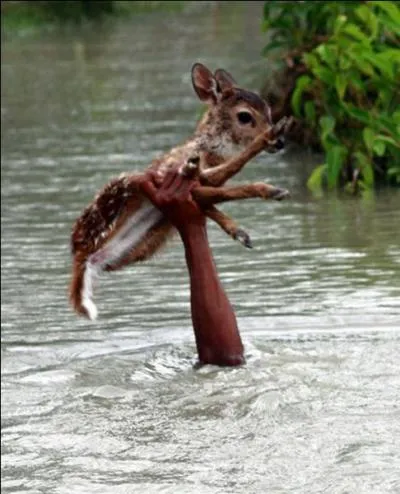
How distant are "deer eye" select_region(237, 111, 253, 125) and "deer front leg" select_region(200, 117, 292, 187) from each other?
0.22 m

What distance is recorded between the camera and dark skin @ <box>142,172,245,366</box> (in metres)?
7.34

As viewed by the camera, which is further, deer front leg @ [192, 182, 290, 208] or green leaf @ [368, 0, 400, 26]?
green leaf @ [368, 0, 400, 26]

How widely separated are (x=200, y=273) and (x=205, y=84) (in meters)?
0.91

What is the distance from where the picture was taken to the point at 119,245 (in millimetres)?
7660

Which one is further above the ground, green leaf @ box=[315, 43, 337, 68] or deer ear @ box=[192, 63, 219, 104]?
deer ear @ box=[192, 63, 219, 104]

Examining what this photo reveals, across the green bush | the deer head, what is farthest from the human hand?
the green bush

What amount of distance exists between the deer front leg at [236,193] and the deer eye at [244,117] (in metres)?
0.49

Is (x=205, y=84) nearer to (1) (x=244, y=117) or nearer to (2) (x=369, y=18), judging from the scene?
(1) (x=244, y=117)

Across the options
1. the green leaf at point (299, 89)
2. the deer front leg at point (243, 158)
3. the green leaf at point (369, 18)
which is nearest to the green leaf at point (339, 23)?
the green leaf at point (369, 18)

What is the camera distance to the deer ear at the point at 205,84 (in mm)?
7633

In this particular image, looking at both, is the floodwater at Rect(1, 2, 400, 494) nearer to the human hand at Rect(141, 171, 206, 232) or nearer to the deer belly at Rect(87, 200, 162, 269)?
the deer belly at Rect(87, 200, 162, 269)

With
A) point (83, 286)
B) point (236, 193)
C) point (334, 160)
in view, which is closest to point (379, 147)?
point (334, 160)

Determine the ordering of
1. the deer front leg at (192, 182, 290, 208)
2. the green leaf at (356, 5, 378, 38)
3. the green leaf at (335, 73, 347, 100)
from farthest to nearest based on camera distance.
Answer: the green leaf at (335, 73, 347, 100) → the green leaf at (356, 5, 378, 38) → the deer front leg at (192, 182, 290, 208)

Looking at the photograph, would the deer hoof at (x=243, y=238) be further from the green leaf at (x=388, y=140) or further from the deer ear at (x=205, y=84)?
the green leaf at (x=388, y=140)
